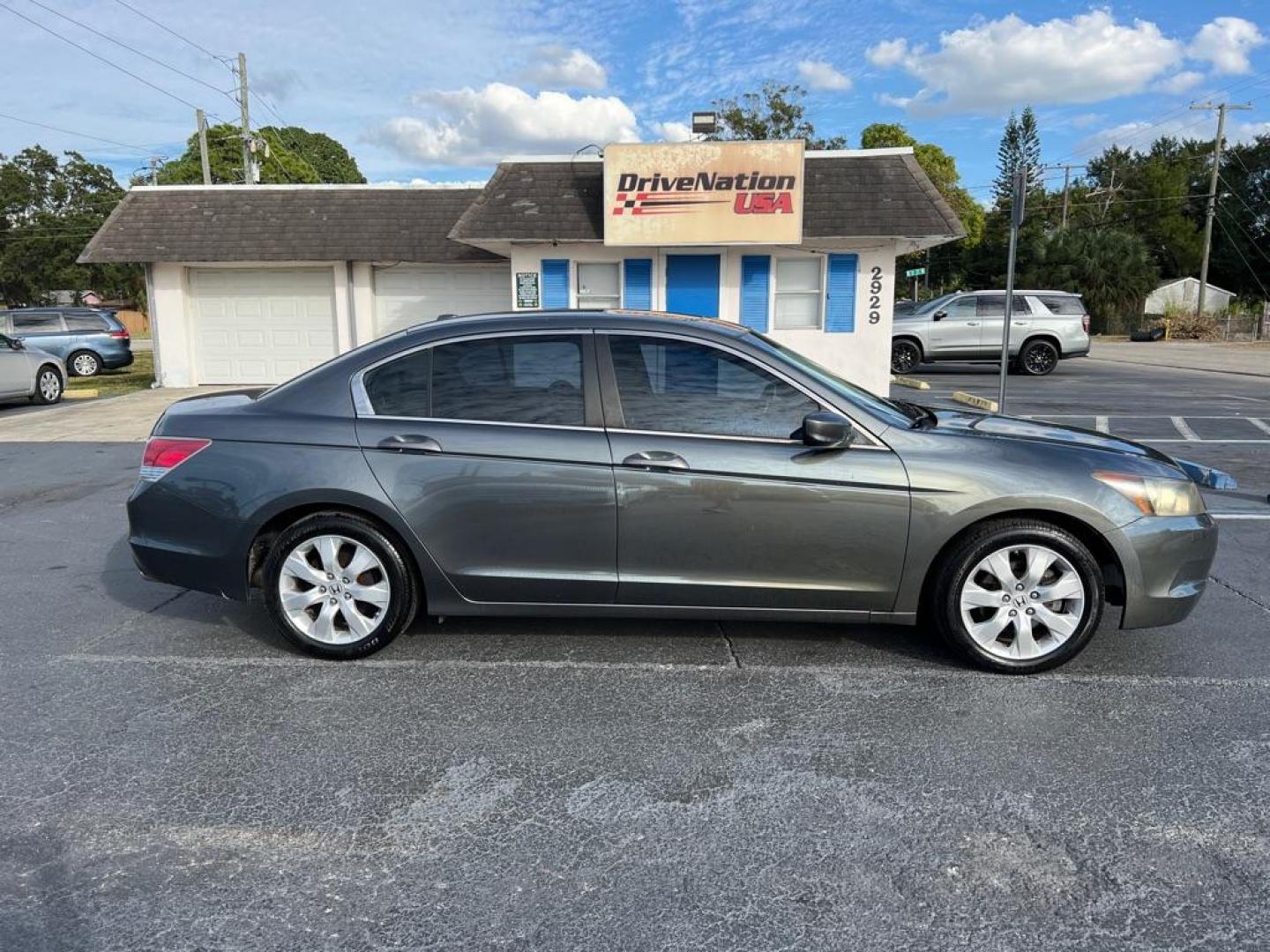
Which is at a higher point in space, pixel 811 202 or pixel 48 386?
pixel 811 202

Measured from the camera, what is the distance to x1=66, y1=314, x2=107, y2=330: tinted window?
2217 centimetres

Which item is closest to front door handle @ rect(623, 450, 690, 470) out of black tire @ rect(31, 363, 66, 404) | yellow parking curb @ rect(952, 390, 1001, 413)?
yellow parking curb @ rect(952, 390, 1001, 413)

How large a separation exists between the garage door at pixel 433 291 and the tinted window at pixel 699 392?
46.4 feet

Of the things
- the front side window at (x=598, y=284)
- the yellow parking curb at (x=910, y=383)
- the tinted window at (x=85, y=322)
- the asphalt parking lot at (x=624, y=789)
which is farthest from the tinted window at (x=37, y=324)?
the asphalt parking lot at (x=624, y=789)

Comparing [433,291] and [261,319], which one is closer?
[433,291]

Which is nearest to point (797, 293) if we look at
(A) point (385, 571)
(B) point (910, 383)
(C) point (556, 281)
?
(B) point (910, 383)

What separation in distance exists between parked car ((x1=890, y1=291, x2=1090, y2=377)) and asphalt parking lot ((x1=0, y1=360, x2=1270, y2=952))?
1672cm

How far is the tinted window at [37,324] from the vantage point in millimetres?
21625

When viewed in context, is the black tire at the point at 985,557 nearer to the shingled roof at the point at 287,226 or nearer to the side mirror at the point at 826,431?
the side mirror at the point at 826,431

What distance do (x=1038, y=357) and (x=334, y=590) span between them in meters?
20.0

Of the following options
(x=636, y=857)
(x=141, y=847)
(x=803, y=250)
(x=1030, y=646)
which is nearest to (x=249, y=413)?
(x=141, y=847)

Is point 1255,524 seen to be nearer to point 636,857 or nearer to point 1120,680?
point 1120,680

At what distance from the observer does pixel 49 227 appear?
65.4 metres

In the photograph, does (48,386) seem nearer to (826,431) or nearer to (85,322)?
(85,322)
